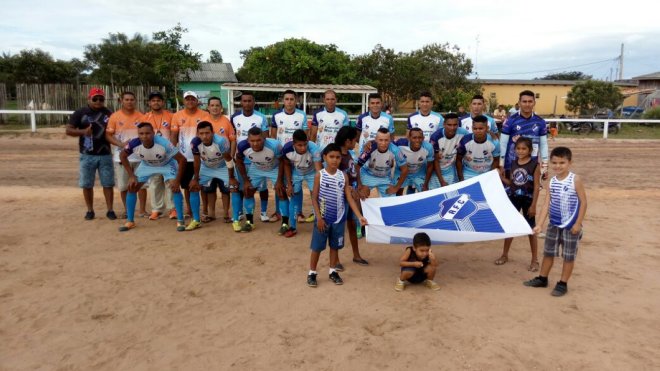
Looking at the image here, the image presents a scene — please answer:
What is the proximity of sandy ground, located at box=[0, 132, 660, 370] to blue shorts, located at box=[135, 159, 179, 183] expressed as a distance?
2.56 feet

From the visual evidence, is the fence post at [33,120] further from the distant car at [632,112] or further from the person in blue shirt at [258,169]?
the distant car at [632,112]

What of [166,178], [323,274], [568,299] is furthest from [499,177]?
[166,178]

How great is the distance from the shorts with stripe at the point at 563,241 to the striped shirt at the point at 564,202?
9 centimetres

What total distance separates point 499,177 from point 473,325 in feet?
7.18

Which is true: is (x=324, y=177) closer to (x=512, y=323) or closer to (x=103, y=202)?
(x=512, y=323)

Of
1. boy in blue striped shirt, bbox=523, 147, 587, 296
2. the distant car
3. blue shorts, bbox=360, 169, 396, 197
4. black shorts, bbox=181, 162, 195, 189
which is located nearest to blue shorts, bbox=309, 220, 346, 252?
blue shorts, bbox=360, 169, 396, 197

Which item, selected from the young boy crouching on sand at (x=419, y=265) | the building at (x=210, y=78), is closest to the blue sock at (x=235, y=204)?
the young boy crouching on sand at (x=419, y=265)

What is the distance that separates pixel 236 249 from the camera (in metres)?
6.46

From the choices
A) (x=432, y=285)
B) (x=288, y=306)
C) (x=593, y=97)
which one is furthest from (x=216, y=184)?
(x=593, y=97)

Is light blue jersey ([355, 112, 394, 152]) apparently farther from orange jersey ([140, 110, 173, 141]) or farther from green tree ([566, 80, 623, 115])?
green tree ([566, 80, 623, 115])

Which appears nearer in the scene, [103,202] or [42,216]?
[42,216]

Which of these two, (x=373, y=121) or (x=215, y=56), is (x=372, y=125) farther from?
(x=215, y=56)

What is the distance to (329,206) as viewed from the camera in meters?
5.25

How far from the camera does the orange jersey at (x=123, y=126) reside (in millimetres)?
7523
